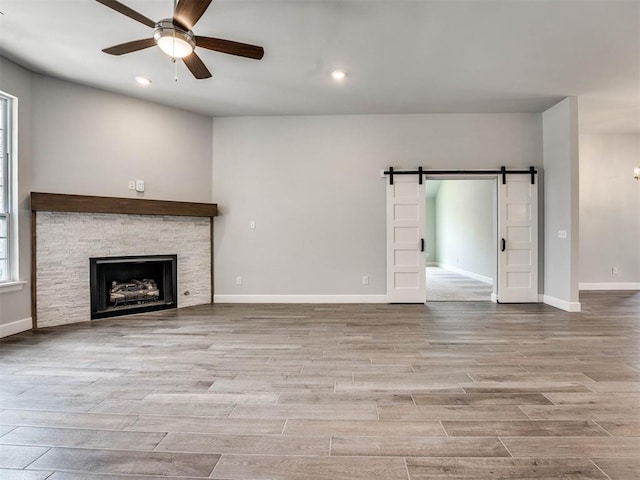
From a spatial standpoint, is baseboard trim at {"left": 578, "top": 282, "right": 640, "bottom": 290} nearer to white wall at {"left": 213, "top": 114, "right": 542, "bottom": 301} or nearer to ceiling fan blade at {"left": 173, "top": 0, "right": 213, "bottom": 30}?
white wall at {"left": 213, "top": 114, "right": 542, "bottom": 301}

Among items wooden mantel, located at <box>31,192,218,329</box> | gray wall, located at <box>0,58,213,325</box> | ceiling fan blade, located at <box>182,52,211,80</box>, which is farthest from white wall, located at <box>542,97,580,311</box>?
gray wall, located at <box>0,58,213,325</box>

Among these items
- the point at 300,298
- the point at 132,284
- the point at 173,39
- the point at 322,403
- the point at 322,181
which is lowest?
the point at 322,403

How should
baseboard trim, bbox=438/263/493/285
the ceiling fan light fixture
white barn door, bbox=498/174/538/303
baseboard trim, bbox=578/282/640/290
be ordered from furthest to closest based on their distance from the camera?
baseboard trim, bbox=438/263/493/285, baseboard trim, bbox=578/282/640/290, white barn door, bbox=498/174/538/303, the ceiling fan light fixture

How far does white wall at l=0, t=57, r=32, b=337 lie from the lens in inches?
140

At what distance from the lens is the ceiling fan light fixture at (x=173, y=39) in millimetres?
2367

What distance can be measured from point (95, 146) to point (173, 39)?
8.70 feet

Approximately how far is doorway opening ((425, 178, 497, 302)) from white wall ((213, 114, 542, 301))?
823mm

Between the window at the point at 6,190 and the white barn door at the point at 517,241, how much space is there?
659 cm

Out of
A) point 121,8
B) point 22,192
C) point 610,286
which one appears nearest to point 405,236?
point 121,8

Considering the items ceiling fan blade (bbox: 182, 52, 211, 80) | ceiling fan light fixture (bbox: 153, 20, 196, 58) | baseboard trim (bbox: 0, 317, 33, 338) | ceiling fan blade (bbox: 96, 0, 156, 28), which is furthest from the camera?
baseboard trim (bbox: 0, 317, 33, 338)

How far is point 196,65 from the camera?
2881 mm

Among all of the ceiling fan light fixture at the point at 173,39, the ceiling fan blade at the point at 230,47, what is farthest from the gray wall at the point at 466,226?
the ceiling fan light fixture at the point at 173,39

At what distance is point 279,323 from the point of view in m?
4.00

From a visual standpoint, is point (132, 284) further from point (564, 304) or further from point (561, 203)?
point (561, 203)
